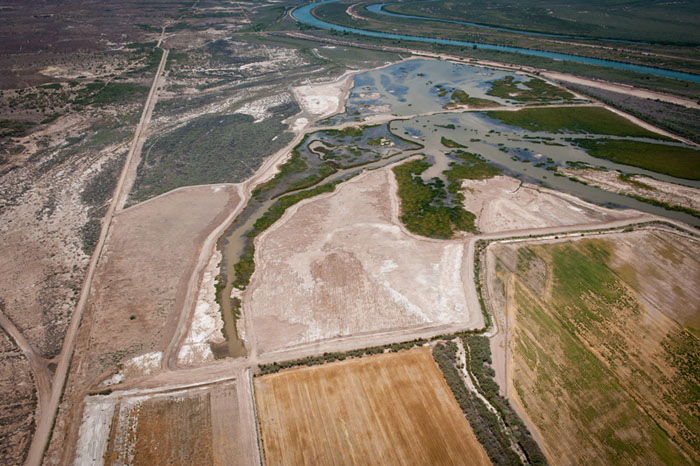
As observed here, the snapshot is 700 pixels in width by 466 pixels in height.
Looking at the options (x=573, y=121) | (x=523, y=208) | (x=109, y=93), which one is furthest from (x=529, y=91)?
(x=109, y=93)

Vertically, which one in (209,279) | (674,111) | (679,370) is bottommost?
(209,279)

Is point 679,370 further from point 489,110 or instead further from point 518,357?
Result: point 489,110

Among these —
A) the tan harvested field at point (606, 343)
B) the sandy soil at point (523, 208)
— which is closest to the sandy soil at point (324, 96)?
the sandy soil at point (523, 208)

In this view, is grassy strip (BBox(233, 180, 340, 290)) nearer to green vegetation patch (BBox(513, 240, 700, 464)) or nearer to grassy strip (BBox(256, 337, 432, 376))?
grassy strip (BBox(256, 337, 432, 376))

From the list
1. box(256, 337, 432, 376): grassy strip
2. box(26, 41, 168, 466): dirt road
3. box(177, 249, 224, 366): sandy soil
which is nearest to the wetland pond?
box(177, 249, 224, 366): sandy soil

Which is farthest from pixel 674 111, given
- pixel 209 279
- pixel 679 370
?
pixel 209 279

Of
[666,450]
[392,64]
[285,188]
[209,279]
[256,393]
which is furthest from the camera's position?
[392,64]
